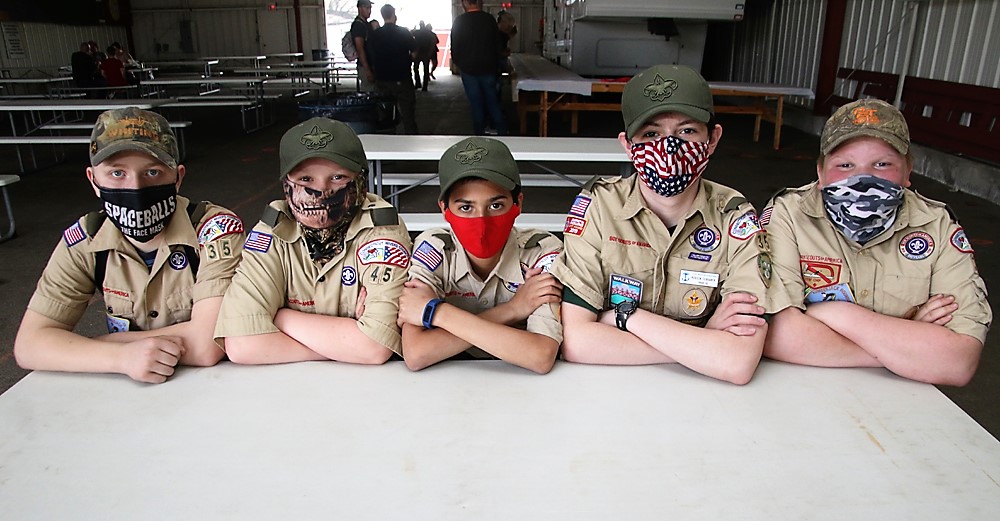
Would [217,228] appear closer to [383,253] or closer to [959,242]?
[383,253]

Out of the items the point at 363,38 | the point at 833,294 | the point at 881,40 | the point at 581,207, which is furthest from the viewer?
the point at 363,38

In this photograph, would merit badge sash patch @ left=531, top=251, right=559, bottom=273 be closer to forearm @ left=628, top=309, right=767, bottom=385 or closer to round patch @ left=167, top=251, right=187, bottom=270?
forearm @ left=628, top=309, right=767, bottom=385

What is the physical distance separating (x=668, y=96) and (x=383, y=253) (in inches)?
32.0

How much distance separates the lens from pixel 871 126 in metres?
1.57

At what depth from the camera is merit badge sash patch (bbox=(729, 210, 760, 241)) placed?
5.32 feet

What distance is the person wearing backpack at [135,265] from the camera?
1.51m

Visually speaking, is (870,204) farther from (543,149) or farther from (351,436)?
(543,149)

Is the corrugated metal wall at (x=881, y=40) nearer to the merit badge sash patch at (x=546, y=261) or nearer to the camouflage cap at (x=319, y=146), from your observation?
the merit badge sash patch at (x=546, y=261)

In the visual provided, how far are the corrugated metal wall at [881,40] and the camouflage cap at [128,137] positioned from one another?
21.4ft

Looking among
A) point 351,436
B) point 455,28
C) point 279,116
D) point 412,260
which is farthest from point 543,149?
point 279,116

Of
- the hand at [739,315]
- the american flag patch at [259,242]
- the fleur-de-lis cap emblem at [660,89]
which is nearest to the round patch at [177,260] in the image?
the american flag patch at [259,242]

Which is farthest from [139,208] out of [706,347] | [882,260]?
[882,260]

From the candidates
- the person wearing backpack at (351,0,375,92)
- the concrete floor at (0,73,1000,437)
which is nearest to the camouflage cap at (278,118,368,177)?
the concrete floor at (0,73,1000,437)

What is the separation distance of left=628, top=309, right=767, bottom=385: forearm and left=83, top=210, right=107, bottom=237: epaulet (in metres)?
1.40
